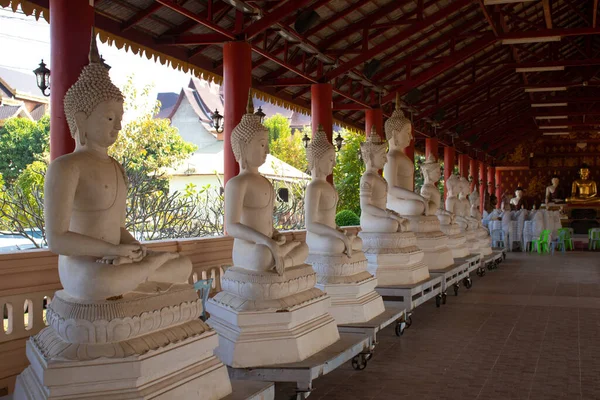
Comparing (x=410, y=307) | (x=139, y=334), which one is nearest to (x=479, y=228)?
(x=410, y=307)

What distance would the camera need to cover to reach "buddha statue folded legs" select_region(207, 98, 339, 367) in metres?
4.32

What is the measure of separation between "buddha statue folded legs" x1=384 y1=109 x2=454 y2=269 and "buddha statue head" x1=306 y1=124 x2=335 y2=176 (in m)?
2.30

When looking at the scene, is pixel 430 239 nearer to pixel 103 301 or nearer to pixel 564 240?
pixel 103 301

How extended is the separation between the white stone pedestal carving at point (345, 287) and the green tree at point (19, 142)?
13.5 meters

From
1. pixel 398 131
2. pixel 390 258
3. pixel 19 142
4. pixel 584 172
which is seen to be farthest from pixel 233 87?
pixel 584 172

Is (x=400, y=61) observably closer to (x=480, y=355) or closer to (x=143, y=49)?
(x=143, y=49)

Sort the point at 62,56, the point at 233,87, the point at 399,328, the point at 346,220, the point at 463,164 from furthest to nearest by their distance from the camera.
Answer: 1. the point at 463,164
2. the point at 346,220
3. the point at 233,87
4. the point at 399,328
5. the point at 62,56

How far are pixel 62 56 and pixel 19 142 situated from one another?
39.8 feet

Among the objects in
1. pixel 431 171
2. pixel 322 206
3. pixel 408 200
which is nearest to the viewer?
pixel 322 206

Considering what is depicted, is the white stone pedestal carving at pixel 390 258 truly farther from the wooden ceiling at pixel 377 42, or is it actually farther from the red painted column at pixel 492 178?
the red painted column at pixel 492 178

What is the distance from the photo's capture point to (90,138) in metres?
3.31

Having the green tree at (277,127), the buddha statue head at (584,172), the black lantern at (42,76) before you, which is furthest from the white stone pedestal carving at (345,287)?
the buddha statue head at (584,172)

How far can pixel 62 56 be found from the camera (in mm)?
6500

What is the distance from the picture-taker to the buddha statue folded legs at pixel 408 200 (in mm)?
8070
